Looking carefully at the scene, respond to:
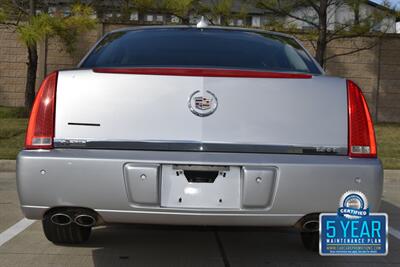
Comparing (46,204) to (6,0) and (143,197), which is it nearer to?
(143,197)

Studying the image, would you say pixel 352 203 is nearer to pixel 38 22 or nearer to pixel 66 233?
pixel 66 233

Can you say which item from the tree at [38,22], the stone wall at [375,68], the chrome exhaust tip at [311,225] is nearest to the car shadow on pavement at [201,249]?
the chrome exhaust tip at [311,225]

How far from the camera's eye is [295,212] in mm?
3033

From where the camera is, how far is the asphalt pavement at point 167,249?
12.6 ft

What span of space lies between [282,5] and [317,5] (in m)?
0.96

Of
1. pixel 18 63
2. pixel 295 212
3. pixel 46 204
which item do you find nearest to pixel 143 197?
pixel 46 204

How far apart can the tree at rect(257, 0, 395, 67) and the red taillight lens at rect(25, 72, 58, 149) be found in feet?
41.0

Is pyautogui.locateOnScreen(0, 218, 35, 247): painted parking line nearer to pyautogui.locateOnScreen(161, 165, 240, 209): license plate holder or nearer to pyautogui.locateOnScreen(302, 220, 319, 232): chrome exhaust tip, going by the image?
pyautogui.locateOnScreen(161, 165, 240, 209): license plate holder

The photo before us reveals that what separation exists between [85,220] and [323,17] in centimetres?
1268

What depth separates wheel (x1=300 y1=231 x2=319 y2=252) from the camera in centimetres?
410

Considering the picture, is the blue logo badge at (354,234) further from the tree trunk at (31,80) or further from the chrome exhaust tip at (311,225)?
the tree trunk at (31,80)

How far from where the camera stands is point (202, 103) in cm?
306

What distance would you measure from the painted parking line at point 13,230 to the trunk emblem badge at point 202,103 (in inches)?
83.6

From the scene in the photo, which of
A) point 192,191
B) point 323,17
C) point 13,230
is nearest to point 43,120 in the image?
point 192,191
